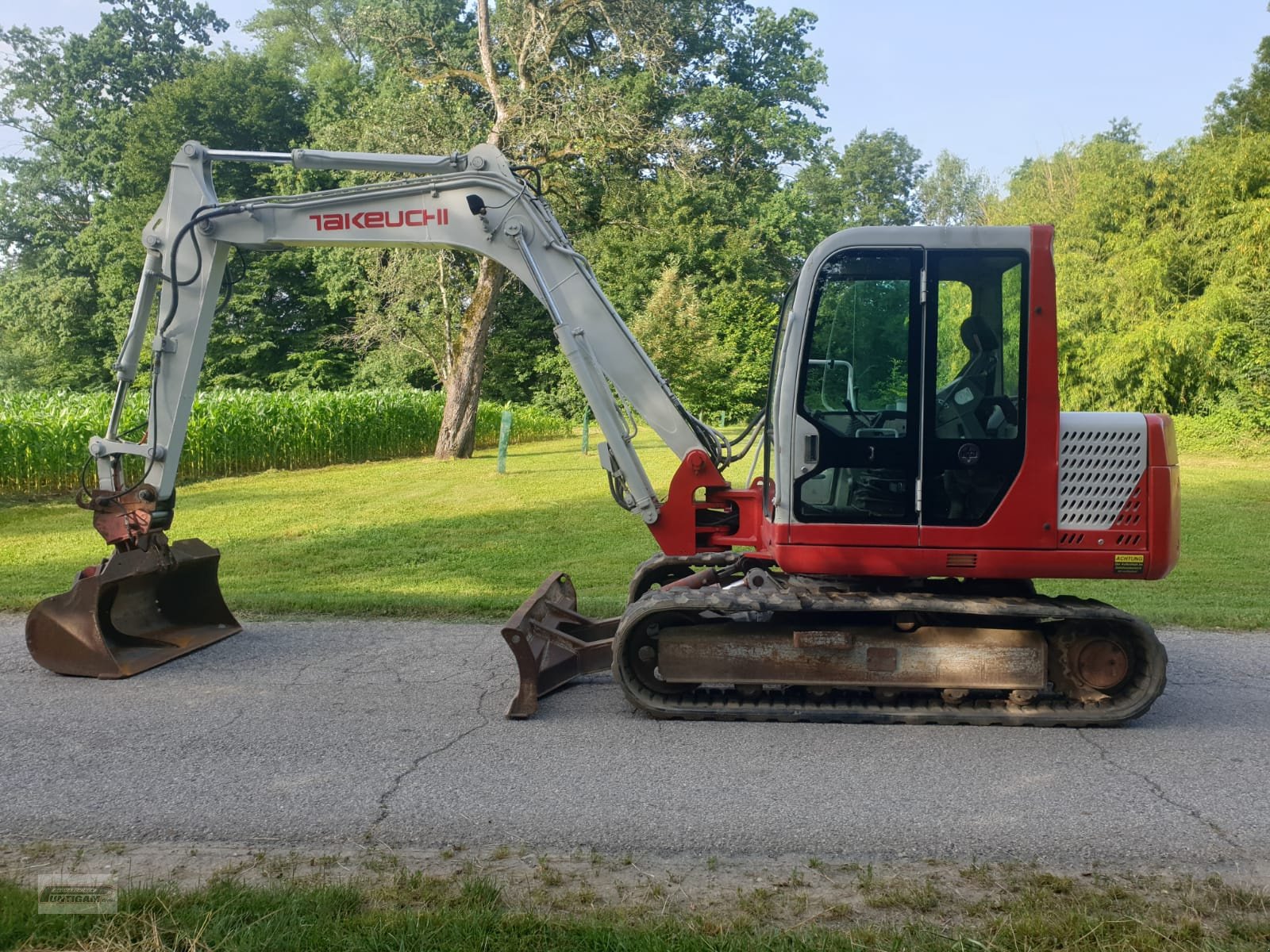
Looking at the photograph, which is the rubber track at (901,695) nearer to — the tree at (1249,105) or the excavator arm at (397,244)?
the excavator arm at (397,244)

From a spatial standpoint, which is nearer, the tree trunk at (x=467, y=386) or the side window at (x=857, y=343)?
the side window at (x=857, y=343)

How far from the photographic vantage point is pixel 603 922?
11.1 ft

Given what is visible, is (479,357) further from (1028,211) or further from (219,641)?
(1028,211)

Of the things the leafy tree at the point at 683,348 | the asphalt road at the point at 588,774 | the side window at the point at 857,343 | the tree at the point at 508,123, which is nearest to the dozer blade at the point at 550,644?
the asphalt road at the point at 588,774

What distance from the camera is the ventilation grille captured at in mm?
5688

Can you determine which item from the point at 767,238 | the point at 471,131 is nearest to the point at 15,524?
the point at 471,131

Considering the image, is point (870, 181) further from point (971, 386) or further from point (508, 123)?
point (971, 386)

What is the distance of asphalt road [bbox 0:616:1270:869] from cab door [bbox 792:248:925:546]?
49.1 inches

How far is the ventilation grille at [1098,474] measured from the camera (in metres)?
5.69

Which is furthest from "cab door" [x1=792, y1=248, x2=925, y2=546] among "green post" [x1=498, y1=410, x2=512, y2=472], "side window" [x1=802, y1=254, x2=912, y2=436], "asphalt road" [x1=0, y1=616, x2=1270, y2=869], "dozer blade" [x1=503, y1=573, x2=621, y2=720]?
"green post" [x1=498, y1=410, x2=512, y2=472]

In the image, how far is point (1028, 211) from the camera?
132ft

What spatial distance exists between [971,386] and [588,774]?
2.89 metres

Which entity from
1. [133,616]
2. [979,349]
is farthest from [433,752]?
[979,349]

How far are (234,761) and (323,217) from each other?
358 cm
